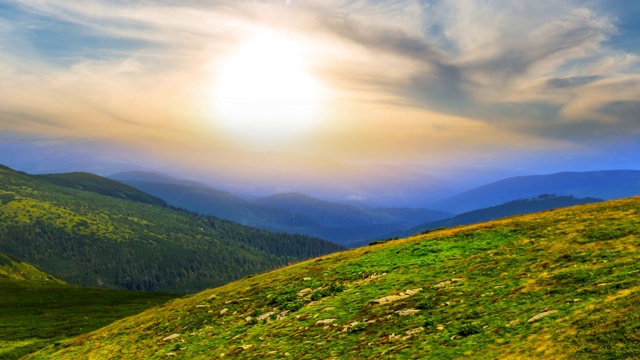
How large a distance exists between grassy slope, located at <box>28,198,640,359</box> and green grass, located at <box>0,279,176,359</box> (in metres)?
15.7

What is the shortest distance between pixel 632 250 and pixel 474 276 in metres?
8.09

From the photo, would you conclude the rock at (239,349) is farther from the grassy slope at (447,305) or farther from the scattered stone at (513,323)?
the scattered stone at (513,323)

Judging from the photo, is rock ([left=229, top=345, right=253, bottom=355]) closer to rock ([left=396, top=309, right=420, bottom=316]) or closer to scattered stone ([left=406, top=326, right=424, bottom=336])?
rock ([left=396, top=309, right=420, bottom=316])

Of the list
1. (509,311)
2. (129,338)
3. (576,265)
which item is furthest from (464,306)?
(129,338)

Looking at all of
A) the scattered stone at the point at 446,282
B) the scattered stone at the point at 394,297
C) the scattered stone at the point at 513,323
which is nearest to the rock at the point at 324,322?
the scattered stone at the point at 394,297

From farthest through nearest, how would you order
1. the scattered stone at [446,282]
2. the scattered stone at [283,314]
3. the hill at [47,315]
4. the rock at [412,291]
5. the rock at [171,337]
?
the hill at [47,315] → the rock at [171,337] → the scattered stone at [283,314] → the scattered stone at [446,282] → the rock at [412,291]

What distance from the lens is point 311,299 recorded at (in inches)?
1050

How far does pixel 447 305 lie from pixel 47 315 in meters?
72.7

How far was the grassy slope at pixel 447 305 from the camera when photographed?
14320mm

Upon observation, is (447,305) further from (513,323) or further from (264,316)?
(264,316)

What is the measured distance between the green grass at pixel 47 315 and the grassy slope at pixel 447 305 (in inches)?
616

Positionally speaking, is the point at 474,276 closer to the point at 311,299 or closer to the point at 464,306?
the point at 464,306

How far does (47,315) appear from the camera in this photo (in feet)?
217

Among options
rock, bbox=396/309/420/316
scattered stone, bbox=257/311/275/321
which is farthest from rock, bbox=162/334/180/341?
rock, bbox=396/309/420/316
